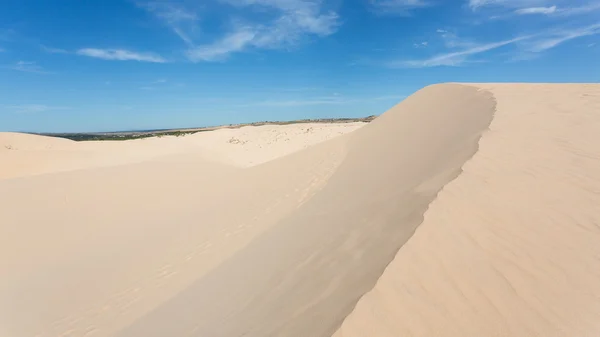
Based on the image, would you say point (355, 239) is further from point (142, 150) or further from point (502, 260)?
point (142, 150)

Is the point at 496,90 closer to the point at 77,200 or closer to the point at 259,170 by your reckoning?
the point at 259,170

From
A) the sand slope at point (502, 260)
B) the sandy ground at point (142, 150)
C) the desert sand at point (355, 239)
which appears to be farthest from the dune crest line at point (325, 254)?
the sandy ground at point (142, 150)

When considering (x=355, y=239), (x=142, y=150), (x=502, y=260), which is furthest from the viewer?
(x=142, y=150)

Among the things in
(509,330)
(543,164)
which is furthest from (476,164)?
(509,330)

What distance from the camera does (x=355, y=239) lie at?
12.9 feet

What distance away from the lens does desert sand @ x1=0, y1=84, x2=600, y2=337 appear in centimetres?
251

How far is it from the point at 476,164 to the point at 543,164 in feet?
2.94

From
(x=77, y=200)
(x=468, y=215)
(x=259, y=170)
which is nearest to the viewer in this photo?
(x=468, y=215)

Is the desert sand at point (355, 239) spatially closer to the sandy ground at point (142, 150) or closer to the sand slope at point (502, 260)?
the sand slope at point (502, 260)

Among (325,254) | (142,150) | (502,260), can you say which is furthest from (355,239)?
(142,150)

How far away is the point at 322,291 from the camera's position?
Answer: 308cm

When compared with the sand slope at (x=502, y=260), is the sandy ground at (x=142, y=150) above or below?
below

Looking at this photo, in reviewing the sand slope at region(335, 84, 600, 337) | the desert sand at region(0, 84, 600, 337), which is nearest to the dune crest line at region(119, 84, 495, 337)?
the desert sand at region(0, 84, 600, 337)

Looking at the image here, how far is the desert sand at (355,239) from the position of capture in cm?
→ 251
